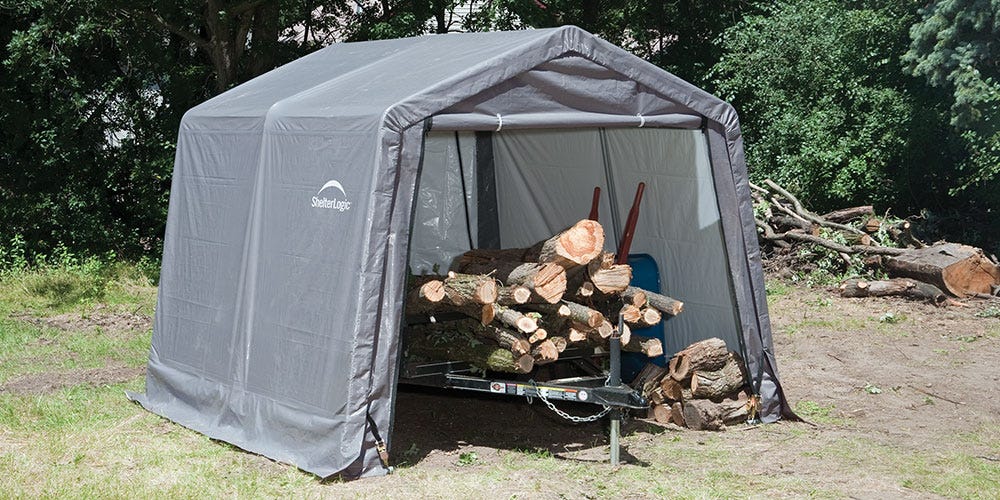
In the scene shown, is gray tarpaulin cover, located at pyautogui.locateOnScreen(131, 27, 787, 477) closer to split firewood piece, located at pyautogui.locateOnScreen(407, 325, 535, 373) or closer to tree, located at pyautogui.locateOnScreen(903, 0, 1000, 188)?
split firewood piece, located at pyautogui.locateOnScreen(407, 325, 535, 373)

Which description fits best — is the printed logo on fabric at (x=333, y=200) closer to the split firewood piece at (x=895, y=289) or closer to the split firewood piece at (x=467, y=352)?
the split firewood piece at (x=467, y=352)

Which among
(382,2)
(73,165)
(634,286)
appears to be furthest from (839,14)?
(73,165)

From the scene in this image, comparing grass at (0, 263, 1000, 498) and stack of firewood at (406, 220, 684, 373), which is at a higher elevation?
stack of firewood at (406, 220, 684, 373)

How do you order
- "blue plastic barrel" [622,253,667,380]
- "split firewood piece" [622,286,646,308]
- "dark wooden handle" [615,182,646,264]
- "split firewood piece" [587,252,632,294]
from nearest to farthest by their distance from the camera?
1. "split firewood piece" [587,252,632,294]
2. "split firewood piece" [622,286,646,308]
3. "dark wooden handle" [615,182,646,264]
4. "blue plastic barrel" [622,253,667,380]

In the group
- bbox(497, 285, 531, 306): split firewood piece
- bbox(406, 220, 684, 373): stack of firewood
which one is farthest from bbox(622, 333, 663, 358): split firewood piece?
bbox(497, 285, 531, 306): split firewood piece

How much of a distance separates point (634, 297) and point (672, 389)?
83 centimetres

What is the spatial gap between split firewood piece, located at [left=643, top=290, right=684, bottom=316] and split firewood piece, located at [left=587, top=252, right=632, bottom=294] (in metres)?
0.49

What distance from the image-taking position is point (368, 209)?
6.89m

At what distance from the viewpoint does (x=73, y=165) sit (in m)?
16.4

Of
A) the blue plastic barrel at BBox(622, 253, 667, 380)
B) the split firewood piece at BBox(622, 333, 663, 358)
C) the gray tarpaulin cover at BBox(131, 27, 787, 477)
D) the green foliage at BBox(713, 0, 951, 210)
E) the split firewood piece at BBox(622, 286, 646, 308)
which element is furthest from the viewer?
the green foliage at BBox(713, 0, 951, 210)

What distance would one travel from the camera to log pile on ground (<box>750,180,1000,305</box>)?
12961 millimetres

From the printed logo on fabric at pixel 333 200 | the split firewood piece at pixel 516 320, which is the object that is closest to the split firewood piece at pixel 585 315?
the split firewood piece at pixel 516 320

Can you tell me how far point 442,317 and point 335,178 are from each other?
1.33 meters

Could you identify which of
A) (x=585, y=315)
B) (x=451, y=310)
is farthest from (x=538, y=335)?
(x=451, y=310)
